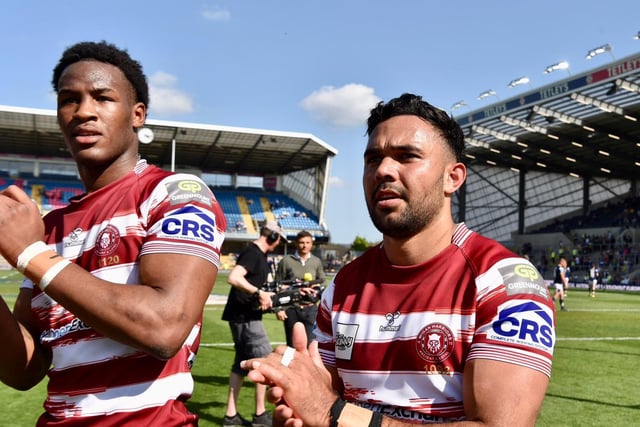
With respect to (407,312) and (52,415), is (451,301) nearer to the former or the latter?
(407,312)

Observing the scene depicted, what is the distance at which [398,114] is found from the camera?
2322 mm

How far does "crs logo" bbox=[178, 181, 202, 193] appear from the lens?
1.99 meters

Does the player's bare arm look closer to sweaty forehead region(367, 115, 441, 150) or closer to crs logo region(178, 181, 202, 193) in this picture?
crs logo region(178, 181, 202, 193)

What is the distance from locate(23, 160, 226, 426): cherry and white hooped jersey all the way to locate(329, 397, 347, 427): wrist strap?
58cm

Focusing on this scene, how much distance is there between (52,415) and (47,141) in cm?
5377

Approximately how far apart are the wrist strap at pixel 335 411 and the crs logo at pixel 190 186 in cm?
85

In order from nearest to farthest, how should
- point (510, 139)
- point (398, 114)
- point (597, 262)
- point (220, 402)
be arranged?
point (398, 114)
point (220, 402)
point (510, 139)
point (597, 262)

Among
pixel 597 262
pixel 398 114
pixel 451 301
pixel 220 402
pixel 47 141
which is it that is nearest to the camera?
pixel 451 301

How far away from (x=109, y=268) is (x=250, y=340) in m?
4.86

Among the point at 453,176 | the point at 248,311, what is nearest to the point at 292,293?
→ the point at 248,311

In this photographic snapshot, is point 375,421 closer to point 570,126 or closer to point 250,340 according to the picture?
point 250,340

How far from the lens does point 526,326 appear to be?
6.12ft

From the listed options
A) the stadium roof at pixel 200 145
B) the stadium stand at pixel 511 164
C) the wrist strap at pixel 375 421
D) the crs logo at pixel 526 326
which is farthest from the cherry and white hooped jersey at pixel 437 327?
the stadium roof at pixel 200 145

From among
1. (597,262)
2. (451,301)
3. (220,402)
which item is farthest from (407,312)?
(597,262)
